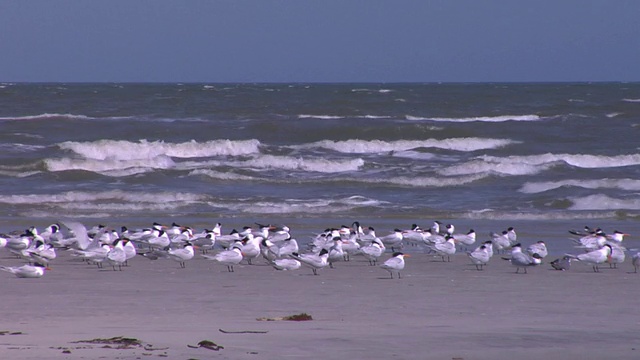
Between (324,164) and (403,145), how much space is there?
621cm

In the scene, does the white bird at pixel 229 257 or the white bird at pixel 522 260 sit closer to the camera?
the white bird at pixel 522 260

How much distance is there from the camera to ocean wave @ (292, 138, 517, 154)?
3381 cm

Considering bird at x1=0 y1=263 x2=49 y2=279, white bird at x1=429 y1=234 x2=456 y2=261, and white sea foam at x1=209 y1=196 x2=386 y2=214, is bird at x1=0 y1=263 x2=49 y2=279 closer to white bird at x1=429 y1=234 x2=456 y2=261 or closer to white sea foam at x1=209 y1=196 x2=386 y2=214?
white bird at x1=429 y1=234 x2=456 y2=261

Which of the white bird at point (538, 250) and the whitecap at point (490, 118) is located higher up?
the whitecap at point (490, 118)

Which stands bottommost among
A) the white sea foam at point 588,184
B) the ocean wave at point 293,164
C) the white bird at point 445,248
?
the white bird at point 445,248

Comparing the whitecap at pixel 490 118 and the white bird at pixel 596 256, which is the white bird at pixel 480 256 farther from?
the whitecap at pixel 490 118

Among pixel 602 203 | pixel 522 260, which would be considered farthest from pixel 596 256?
pixel 602 203

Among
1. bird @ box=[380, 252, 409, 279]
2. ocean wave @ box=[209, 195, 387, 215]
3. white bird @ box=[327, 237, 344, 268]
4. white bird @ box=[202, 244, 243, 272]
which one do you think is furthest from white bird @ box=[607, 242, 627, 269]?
ocean wave @ box=[209, 195, 387, 215]

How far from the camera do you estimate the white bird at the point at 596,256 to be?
12469mm

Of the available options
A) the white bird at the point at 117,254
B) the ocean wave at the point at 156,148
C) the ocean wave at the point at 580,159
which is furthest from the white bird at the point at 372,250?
the ocean wave at the point at 156,148

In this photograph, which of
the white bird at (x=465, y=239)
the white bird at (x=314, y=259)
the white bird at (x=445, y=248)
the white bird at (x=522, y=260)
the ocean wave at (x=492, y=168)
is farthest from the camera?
the ocean wave at (x=492, y=168)

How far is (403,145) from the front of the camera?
34.6m

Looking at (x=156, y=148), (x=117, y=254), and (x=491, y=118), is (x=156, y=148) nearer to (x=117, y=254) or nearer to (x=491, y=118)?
(x=491, y=118)

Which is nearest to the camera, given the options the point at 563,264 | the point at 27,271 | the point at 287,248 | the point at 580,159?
the point at 27,271
